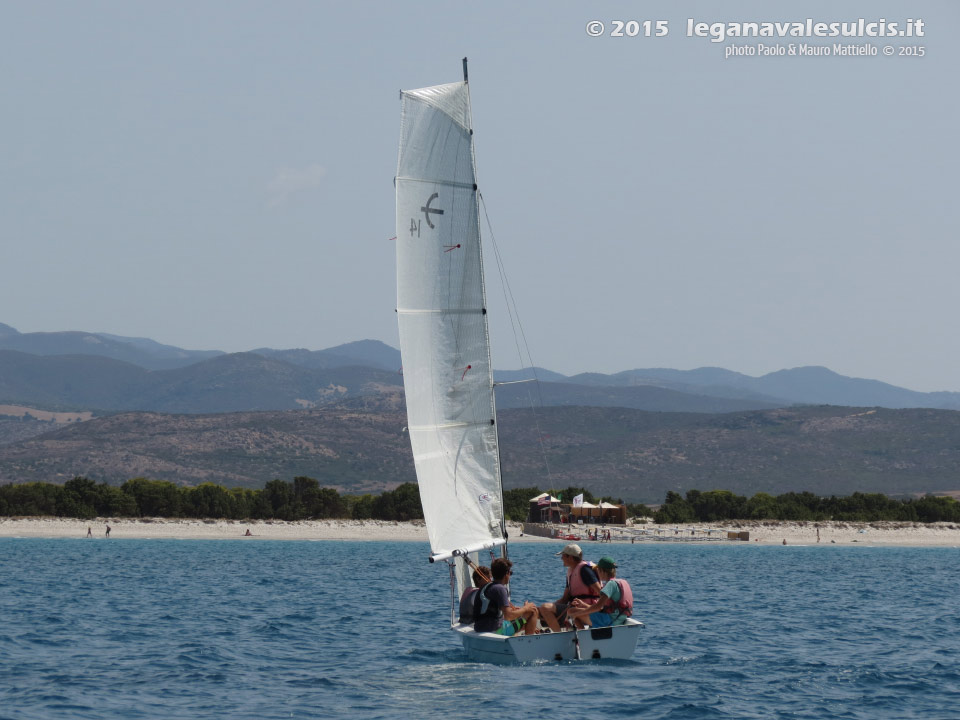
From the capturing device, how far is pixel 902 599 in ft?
143

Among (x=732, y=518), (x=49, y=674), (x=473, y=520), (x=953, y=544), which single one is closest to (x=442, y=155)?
(x=473, y=520)

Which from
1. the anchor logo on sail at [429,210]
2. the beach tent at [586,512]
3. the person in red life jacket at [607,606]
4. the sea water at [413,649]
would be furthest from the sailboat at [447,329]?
the beach tent at [586,512]

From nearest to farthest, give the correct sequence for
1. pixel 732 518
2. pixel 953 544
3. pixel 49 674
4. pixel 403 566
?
1. pixel 49 674
2. pixel 403 566
3. pixel 953 544
4. pixel 732 518

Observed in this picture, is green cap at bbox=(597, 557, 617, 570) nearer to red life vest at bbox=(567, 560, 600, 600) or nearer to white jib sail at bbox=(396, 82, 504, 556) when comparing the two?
red life vest at bbox=(567, 560, 600, 600)

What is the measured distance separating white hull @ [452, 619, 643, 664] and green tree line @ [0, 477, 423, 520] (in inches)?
2900

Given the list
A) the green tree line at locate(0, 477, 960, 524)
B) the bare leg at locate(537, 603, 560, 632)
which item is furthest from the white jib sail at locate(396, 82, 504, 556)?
the green tree line at locate(0, 477, 960, 524)

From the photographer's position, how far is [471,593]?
83.6 feet

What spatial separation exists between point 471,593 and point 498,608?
34.7 inches

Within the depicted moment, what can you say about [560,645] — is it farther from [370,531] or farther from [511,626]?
[370,531]

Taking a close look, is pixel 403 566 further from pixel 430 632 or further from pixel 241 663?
pixel 241 663

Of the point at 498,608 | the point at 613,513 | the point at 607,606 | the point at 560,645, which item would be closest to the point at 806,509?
the point at 613,513

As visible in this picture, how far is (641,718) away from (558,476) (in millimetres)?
167113

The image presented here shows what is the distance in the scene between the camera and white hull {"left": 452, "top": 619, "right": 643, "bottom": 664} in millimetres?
23688

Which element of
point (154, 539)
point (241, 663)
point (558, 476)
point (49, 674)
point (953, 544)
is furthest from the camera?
point (558, 476)
